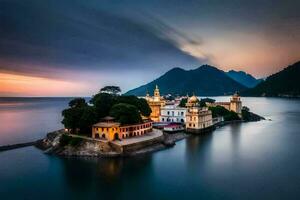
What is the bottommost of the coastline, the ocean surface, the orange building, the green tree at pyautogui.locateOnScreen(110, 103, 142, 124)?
the ocean surface

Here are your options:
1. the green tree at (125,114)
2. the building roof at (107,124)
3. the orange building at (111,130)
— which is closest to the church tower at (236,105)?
the green tree at (125,114)

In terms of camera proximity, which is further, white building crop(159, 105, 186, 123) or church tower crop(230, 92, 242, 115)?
church tower crop(230, 92, 242, 115)

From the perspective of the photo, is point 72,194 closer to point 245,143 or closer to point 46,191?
point 46,191

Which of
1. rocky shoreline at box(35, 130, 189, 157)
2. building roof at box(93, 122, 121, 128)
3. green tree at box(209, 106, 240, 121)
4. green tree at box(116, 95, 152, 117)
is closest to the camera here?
rocky shoreline at box(35, 130, 189, 157)

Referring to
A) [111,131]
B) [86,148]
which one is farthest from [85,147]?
[111,131]

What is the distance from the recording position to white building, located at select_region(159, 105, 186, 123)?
2557 inches

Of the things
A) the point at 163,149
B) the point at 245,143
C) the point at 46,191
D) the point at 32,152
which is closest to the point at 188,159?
the point at 163,149

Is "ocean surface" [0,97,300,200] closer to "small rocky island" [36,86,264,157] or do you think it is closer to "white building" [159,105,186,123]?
"small rocky island" [36,86,264,157]

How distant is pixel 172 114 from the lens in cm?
6556

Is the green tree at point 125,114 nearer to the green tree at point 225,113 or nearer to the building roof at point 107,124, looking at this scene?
the building roof at point 107,124

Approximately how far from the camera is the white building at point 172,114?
64938 mm

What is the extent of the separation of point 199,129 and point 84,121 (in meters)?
22.7

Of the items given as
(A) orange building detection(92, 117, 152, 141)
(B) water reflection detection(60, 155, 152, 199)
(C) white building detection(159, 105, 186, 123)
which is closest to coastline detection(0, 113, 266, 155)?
(B) water reflection detection(60, 155, 152, 199)

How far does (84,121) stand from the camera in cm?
4178
